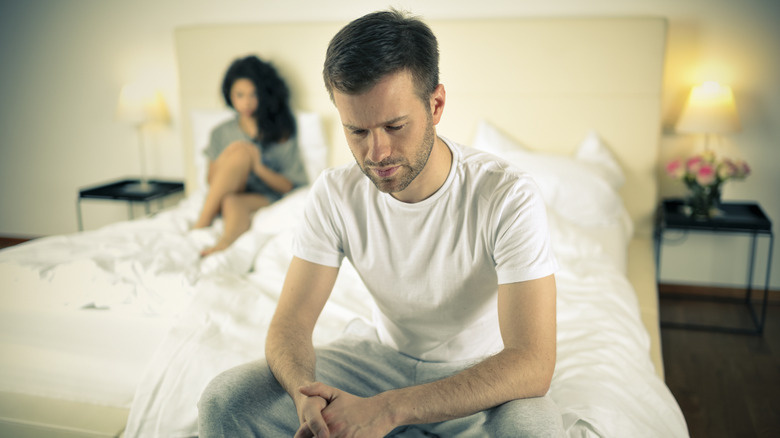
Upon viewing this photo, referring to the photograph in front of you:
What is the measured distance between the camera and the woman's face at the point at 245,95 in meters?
2.73

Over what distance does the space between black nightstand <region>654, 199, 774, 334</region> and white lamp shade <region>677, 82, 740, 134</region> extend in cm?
35

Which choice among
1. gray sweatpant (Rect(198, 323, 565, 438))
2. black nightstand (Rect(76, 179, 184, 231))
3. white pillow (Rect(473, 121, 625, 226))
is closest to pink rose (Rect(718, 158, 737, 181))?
white pillow (Rect(473, 121, 625, 226))

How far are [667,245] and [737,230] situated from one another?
1.48 feet

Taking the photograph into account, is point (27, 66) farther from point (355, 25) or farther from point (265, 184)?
point (355, 25)

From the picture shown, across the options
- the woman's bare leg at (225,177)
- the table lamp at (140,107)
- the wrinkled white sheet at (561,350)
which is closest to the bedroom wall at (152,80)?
the table lamp at (140,107)

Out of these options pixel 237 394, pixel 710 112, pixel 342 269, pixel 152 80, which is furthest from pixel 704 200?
pixel 152 80

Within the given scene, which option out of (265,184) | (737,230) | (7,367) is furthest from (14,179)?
(737,230)

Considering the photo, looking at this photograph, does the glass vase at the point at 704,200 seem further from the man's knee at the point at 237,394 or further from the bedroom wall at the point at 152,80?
the man's knee at the point at 237,394

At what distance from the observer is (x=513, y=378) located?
91 cm

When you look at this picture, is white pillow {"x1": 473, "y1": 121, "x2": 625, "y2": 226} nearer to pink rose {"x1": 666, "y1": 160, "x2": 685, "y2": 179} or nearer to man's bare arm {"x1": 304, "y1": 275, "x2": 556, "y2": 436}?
pink rose {"x1": 666, "y1": 160, "x2": 685, "y2": 179}

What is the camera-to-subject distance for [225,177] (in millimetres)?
2510

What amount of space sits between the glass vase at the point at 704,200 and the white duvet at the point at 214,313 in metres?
0.45

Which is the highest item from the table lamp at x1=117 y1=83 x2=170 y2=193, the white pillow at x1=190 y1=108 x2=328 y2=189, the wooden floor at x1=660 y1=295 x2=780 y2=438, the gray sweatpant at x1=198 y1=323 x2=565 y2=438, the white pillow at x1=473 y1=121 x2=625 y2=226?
the table lamp at x1=117 y1=83 x2=170 y2=193

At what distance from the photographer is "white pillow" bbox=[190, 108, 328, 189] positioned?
2.81 meters
